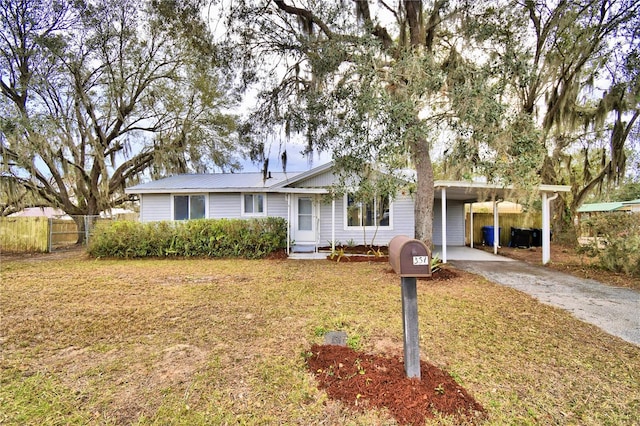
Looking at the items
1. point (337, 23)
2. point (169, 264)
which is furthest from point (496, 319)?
point (169, 264)

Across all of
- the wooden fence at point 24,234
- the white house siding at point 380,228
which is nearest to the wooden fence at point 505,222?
the white house siding at point 380,228

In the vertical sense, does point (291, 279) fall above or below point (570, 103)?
below

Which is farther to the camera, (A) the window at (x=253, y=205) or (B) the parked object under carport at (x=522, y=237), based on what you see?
(B) the parked object under carport at (x=522, y=237)

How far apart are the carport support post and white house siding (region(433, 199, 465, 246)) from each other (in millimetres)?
12026

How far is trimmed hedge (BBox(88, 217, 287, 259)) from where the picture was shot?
1053 centimetres

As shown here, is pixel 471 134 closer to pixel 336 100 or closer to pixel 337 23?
pixel 336 100

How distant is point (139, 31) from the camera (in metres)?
14.5

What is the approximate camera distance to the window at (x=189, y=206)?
12.9 m

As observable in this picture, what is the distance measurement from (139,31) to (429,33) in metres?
13.6

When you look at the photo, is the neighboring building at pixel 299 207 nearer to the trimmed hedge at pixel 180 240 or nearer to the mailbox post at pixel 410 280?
the trimmed hedge at pixel 180 240

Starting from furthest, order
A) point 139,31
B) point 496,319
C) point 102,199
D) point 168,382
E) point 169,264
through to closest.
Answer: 1. point 102,199
2. point 139,31
3. point 169,264
4. point 496,319
5. point 168,382

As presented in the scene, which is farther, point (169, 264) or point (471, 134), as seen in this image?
point (169, 264)

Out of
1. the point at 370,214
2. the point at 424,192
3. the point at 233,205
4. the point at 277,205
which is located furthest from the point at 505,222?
the point at 233,205

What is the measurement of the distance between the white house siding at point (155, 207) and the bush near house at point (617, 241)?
13989mm
